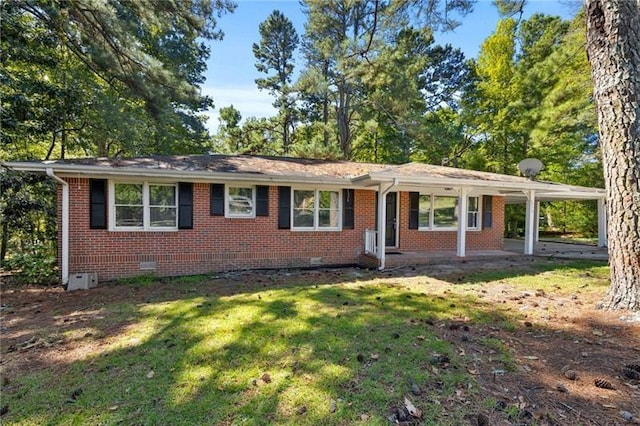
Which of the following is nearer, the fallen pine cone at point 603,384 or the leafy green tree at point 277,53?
the fallen pine cone at point 603,384

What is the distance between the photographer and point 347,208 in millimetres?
9773

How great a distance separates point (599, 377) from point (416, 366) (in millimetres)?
1580

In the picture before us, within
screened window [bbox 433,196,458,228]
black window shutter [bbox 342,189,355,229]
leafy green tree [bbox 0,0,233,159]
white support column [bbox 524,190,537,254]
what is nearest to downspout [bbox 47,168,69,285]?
leafy green tree [bbox 0,0,233,159]

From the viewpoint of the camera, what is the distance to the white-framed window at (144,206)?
25.9 ft

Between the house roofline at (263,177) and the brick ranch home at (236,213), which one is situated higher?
the house roofline at (263,177)

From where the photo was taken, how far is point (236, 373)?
3131 mm

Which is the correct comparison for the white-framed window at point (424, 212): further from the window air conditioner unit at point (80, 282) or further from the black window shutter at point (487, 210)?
the window air conditioner unit at point (80, 282)

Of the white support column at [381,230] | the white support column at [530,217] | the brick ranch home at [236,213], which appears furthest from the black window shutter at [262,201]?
the white support column at [530,217]

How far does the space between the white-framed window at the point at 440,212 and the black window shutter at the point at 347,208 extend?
101 inches

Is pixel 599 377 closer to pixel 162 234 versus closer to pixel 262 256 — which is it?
pixel 262 256

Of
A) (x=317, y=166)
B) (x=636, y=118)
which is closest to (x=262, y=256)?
(x=317, y=166)

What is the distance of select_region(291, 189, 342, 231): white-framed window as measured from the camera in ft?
30.9

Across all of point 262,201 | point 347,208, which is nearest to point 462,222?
point 347,208

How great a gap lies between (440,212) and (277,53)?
16.8 metres
